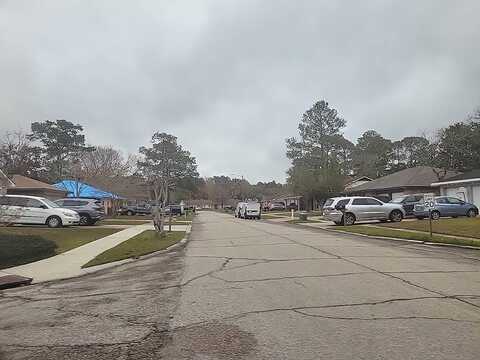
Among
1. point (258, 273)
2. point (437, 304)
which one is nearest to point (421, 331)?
point (437, 304)

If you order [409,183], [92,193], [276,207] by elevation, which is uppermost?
[409,183]

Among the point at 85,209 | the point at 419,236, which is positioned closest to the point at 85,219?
the point at 85,209

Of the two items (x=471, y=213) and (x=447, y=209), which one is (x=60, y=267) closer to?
(x=447, y=209)

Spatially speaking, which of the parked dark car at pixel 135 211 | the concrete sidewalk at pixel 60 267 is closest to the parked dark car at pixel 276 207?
the parked dark car at pixel 135 211

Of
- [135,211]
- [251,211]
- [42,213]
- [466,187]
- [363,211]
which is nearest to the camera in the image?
[42,213]

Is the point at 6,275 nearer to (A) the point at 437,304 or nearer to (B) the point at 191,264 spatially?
(B) the point at 191,264

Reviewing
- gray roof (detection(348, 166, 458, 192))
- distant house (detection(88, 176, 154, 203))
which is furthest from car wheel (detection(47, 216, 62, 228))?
gray roof (detection(348, 166, 458, 192))

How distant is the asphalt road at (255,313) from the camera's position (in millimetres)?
6016

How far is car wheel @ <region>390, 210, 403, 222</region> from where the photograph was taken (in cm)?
3334

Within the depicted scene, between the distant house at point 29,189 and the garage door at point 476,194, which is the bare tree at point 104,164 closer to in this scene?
the distant house at point 29,189

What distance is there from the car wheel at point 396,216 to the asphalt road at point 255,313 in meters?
19.5

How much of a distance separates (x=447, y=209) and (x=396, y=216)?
3.00 m

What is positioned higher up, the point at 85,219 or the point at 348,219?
the point at 85,219

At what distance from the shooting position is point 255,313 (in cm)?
778
